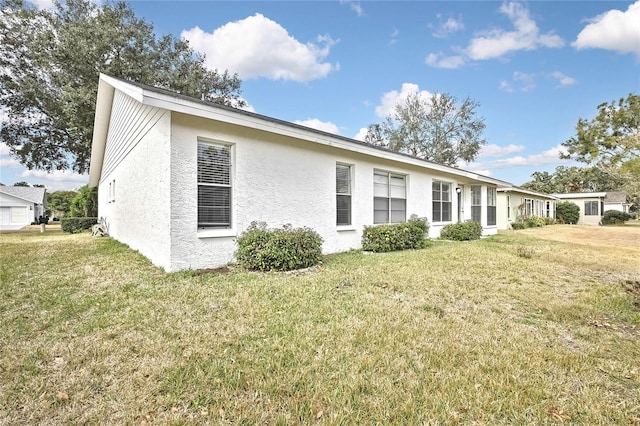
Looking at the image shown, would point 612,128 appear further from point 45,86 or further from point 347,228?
point 45,86

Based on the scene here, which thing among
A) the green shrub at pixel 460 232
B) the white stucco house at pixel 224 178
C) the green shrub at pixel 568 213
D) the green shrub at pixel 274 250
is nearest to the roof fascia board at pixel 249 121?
the white stucco house at pixel 224 178

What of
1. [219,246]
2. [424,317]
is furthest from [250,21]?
[424,317]

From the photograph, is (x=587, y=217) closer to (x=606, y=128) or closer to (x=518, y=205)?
(x=606, y=128)

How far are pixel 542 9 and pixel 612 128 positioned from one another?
26.7 m

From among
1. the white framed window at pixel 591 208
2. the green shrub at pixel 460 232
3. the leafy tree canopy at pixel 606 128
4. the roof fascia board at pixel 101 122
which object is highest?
the leafy tree canopy at pixel 606 128

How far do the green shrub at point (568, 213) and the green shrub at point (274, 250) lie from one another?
110 ft

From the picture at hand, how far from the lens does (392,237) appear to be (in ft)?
31.1

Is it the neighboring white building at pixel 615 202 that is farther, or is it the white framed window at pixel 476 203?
the neighboring white building at pixel 615 202

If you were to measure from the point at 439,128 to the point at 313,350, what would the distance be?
3461cm

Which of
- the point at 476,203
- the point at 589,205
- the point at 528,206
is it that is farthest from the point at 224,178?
the point at 589,205

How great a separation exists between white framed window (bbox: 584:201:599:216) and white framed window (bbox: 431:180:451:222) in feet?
90.6

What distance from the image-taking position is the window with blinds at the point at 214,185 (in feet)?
21.0

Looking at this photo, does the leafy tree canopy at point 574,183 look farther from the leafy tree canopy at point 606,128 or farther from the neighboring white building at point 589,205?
the leafy tree canopy at point 606,128

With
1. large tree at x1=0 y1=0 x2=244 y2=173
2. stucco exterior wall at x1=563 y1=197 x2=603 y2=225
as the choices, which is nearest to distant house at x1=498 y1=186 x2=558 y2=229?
stucco exterior wall at x1=563 y1=197 x2=603 y2=225
